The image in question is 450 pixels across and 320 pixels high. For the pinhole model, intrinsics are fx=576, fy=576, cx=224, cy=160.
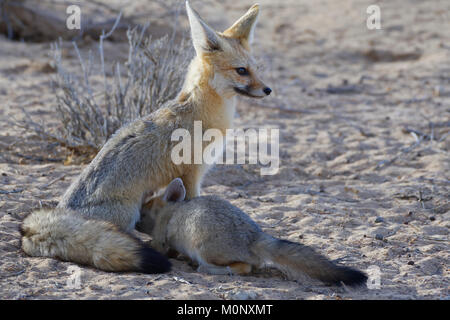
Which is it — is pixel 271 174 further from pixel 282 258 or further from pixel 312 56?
pixel 312 56

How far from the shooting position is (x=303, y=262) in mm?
4086

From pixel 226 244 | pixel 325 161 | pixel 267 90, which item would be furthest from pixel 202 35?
pixel 325 161

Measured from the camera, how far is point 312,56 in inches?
488

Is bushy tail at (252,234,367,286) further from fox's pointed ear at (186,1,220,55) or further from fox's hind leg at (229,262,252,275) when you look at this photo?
fox's pointed ear at (186,1,220,55)

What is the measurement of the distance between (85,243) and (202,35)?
215cm

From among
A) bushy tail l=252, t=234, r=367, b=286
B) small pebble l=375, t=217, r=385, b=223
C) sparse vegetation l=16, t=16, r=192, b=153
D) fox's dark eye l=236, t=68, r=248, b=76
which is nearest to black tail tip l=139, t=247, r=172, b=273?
bushy tail l=252, t=234, r=367, b=286

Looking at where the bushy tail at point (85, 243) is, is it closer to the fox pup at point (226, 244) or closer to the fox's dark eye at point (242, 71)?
the fox pup at point (226, 244)

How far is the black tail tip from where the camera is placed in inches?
163

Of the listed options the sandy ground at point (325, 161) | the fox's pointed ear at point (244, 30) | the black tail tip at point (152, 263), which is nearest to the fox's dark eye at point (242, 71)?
the fox's pointed ear at point (244, 30)

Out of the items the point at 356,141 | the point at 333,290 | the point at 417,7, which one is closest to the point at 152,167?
the point at 333,290

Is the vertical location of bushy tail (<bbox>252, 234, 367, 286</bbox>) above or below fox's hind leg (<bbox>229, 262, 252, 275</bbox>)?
above

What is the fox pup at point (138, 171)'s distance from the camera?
14.1 feet

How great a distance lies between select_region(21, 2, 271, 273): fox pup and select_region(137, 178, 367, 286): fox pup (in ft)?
0.98

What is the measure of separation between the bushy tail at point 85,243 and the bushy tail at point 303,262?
29.3 inches
